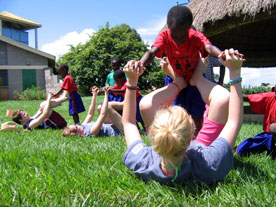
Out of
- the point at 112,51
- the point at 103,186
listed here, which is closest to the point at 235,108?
the point at 103,186

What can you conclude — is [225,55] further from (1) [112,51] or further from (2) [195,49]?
(1) [112,51]

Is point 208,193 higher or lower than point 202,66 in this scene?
lower

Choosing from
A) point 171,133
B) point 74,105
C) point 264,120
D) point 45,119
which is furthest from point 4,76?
point 171,133

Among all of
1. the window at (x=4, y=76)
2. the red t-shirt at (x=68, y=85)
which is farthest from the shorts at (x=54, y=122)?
the window at (x=4, y=76)

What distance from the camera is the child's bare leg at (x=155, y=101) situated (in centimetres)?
214

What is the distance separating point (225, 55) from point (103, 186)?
1.19 m

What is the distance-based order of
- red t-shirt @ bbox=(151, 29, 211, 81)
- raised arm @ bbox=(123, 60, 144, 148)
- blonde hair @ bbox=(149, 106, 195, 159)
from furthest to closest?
red t-shirt @ bbox=(151, 29, 211, 81) < raised arm @ bbox=(123, 60, 144, 148) < blonde hair @ bbox=(149, 106, 195, 159)

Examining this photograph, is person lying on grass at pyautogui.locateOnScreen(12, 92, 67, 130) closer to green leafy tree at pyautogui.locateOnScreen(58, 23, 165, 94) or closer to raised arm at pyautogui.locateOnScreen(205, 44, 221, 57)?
raised arm at pyautogui.locateOnScreen(205, 44, 221, 57)

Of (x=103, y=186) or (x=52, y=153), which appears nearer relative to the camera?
(x=103, y=186)

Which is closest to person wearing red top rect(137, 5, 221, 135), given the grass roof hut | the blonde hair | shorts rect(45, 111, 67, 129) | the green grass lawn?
the blonde hair

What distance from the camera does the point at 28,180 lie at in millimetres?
2104

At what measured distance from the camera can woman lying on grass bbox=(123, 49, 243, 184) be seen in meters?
1.48

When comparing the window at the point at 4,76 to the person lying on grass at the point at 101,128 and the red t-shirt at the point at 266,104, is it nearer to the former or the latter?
the person lying on grass at the point at 101,128

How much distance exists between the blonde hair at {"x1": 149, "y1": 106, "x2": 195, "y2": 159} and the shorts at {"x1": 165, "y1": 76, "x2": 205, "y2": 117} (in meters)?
1.11
